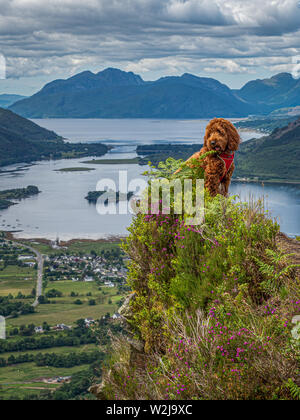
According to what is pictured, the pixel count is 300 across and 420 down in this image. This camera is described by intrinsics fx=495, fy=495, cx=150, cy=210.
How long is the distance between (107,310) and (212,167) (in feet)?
139

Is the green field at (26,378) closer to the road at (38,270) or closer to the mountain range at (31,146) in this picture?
the road at (38,270)

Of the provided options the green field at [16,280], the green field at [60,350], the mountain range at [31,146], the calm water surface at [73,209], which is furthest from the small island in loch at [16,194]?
the green field at [60,350]

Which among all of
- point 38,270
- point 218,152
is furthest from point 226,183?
point 38,270

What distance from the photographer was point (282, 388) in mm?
3133

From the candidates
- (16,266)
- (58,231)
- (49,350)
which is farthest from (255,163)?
(49,350)

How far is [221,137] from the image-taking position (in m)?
5.86

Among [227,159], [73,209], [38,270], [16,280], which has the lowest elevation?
[16,280]

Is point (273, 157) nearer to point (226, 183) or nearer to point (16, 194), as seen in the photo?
point (16, 194)

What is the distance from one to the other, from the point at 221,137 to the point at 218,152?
19 cm

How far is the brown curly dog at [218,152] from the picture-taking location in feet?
19.3

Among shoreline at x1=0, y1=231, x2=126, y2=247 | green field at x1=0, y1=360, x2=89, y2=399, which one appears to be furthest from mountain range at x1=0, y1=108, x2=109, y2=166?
green field at x1=0, y1=360, x2=89, y2=399

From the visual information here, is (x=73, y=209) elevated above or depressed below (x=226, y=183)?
below

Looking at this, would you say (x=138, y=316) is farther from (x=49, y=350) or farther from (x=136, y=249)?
(x=49, y=350)

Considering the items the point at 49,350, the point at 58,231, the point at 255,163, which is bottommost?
the point at 49,350
